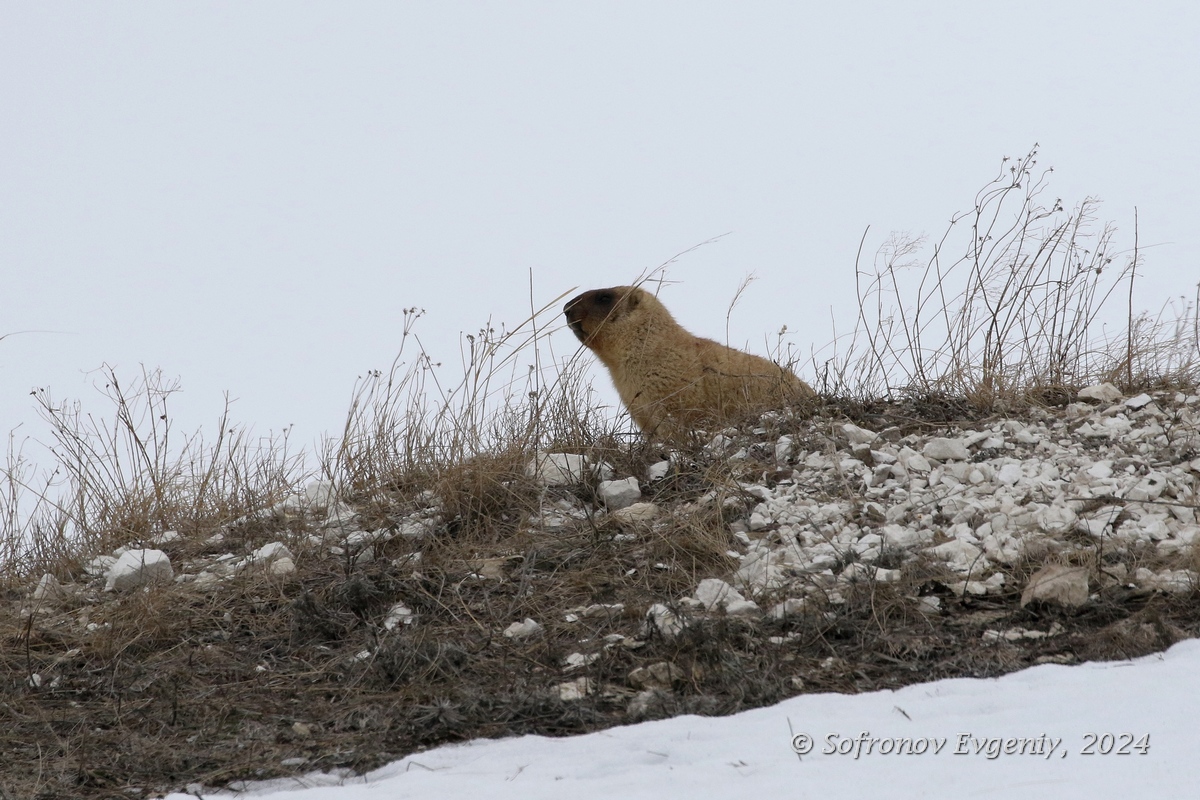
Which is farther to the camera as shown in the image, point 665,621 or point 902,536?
point 902,536

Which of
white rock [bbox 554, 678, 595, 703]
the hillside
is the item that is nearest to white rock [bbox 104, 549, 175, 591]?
the hillside

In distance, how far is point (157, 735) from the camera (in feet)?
10.9

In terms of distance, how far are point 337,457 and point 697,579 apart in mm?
2532

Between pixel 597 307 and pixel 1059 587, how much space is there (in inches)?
149

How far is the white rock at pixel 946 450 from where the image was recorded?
15.6 feet

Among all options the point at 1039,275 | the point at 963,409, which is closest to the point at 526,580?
the point at 963,409

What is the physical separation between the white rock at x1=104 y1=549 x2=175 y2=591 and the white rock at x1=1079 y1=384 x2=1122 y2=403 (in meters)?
4.51

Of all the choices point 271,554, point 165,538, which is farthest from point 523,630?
point 165,538

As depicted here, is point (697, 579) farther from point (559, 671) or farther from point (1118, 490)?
point (1118, 490)

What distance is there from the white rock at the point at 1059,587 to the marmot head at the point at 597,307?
3.59 m

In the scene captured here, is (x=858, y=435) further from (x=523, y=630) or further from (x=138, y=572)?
(x=138, y=572)

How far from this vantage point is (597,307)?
22.0 ft

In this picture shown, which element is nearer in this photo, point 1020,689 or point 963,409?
point 1020,689

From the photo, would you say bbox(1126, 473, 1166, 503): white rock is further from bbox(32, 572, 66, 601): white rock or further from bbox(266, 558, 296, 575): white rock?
bbox(32, 572, 66, 601): white rock
